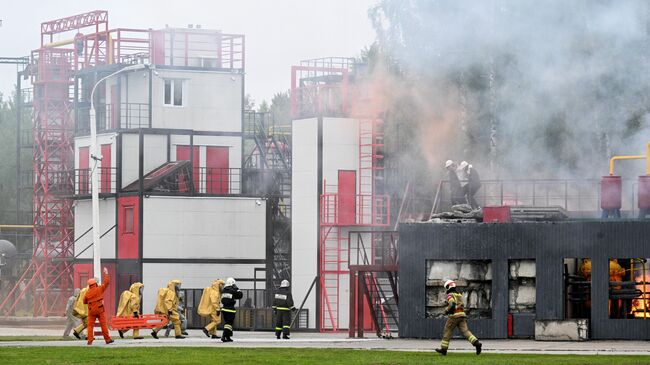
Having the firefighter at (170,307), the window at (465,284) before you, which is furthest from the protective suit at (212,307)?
the window at (465,284)

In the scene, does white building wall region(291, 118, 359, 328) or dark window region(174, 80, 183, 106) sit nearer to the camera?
white building wall region(291, 118, 359, 328)

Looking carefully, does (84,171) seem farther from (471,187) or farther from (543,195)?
(471,187)

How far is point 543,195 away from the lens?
61000mm

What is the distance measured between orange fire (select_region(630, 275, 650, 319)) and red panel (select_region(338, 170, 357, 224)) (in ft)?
64.1

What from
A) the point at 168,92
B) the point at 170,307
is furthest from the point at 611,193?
the point at 168,92

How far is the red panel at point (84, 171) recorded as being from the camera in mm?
74438

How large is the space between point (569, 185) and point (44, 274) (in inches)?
1135

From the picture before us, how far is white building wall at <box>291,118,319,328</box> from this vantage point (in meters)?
64.8

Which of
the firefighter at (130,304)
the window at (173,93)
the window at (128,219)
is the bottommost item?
the firefighter at (130,304)

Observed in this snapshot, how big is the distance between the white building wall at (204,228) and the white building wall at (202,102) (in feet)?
16.3

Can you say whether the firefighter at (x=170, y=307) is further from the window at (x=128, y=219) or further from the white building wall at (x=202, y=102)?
the white building wall at (x=202, y=102)

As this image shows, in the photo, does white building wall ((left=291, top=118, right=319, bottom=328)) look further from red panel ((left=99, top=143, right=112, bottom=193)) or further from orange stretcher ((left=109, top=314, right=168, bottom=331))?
orange stretcher ((left=109, top=314, right=168, bottom=331))

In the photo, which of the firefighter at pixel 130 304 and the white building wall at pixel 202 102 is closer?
the firefighter at pixel 130 304

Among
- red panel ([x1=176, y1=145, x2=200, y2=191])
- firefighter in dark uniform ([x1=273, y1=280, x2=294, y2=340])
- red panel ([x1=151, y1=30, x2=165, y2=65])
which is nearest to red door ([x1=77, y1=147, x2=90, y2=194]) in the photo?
red panel ([x1=176, y1=145, x2=200, y2=191])
